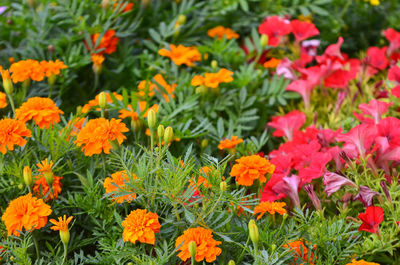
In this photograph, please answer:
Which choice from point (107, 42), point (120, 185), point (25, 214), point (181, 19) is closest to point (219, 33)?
point (181, 19)

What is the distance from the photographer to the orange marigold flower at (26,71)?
1.16 meters

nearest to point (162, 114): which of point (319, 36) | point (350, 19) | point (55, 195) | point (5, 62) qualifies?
point (55, 195)

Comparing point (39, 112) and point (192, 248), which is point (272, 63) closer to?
point (39, 112)

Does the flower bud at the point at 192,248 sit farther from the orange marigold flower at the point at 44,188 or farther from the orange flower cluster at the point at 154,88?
the orange flower cluster at the point at 154,88

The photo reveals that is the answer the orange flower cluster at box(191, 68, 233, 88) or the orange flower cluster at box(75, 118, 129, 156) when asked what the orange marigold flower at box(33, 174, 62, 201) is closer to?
the orange flower cluster at box(75, 118, 129, 156)

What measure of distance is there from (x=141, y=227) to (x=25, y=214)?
0.21 metres

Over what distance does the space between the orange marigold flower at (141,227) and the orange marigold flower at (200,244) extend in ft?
0.15

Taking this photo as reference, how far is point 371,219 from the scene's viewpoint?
2.92 ft

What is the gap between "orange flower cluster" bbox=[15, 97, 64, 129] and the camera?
100cm

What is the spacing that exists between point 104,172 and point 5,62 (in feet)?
2.13

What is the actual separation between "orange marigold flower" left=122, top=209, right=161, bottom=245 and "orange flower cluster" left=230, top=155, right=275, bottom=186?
7.4 inches

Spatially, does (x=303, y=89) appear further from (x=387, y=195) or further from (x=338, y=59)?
(x=387, y=195)

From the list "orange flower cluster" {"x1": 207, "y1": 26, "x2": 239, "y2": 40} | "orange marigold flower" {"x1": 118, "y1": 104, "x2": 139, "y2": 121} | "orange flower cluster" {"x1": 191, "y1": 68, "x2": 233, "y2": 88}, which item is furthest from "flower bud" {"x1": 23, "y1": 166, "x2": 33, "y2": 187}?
"orange flower cluster" {"x1": 207, "y1": 26, "x2": 239, "y2": 40}

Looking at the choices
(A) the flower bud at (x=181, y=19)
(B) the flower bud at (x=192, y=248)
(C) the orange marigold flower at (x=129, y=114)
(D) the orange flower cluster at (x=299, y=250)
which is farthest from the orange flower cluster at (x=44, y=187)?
(A) the flower bud at (x=181, y=19)
